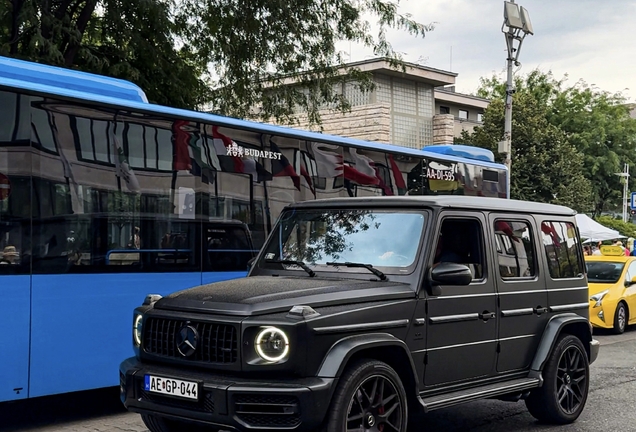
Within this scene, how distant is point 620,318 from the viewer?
1634cm

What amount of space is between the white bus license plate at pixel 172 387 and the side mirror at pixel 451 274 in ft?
6.17

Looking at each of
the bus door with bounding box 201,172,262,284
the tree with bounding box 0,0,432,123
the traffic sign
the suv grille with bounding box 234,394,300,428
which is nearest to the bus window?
the bus door with bounding box 201,172,262,284

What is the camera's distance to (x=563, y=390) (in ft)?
24.1

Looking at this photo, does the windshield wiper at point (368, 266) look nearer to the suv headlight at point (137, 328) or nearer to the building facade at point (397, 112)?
the suv headlight at point (137, 328)

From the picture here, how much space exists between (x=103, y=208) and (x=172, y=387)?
2.87 meters

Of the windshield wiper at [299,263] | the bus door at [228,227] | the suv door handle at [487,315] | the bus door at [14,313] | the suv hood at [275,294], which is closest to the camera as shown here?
the suv hood at [275,294]

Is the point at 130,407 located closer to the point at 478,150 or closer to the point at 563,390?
the point at 563,390

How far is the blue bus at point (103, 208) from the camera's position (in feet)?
23.0

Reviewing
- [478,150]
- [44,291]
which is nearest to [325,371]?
[44,291]

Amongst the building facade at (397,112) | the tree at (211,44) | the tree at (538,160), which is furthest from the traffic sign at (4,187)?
the tree at (538,160)

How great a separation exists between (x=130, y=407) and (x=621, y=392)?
573cm

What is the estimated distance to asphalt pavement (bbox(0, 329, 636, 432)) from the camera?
7.31 meters

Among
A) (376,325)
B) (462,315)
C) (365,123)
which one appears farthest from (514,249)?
(365,123)

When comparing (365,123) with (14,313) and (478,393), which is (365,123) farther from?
(478,393)
